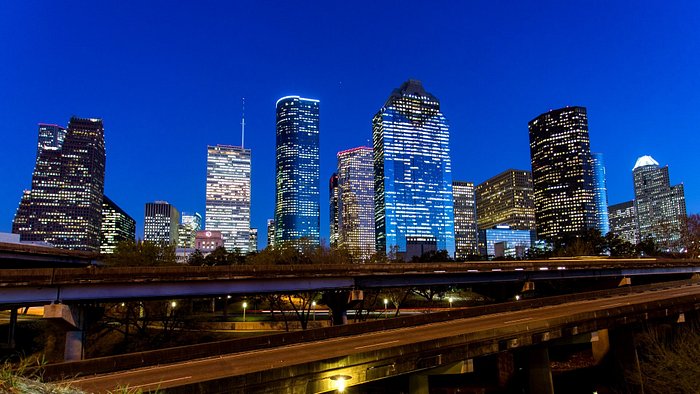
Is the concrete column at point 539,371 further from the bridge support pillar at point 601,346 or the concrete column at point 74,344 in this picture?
the concrete column at point 74,344

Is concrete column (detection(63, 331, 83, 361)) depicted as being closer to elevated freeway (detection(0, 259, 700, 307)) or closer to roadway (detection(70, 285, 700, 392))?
elevated freeway (detection(0, 259, 700, 307))

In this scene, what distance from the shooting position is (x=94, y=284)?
34.2m

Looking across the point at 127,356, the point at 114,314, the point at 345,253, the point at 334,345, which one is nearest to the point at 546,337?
the point at 334,345

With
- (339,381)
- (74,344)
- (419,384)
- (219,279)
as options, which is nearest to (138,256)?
(74,344)

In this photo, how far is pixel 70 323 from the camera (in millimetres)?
33812

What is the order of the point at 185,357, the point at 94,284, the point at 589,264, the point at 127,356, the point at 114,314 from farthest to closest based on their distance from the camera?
the point at 589,264
the point at 114,314
the point at 94,284
the point at 185,357
the point at 127,356

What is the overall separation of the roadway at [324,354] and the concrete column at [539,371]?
81.4 inches

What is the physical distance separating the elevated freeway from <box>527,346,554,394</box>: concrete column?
1974cm

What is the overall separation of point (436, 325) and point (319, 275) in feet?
45.5

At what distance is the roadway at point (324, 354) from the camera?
65.5 ft

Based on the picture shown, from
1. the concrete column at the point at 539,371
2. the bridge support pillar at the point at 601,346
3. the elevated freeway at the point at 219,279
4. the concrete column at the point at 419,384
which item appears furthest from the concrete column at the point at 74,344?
the bridge support pillar at the point at 601,346

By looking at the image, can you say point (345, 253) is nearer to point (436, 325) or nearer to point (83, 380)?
point (436, 325)

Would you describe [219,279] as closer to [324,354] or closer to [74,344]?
[74,344]

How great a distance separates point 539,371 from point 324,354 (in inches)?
639
